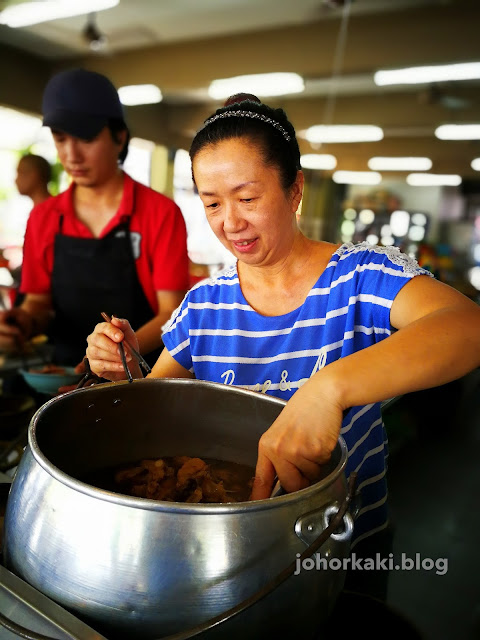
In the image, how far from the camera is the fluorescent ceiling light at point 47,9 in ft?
16.1

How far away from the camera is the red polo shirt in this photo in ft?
6.57

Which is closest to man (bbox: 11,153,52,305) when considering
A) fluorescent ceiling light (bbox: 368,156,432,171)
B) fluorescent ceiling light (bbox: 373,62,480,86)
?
fluorescent ceiling light (bbox: 373,62,480,86)

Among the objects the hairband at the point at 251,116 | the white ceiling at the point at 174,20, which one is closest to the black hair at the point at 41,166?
the hairband at the point at 251,116

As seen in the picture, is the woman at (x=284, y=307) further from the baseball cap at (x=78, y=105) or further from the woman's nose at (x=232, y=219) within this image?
the baseball cap at (x=78, y=105)

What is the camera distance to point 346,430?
44.5 inches

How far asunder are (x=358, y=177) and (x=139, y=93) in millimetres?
8938

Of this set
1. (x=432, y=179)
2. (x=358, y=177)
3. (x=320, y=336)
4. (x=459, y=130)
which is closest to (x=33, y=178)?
(x=320, y=336)

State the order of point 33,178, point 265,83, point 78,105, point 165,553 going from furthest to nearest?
point 265,83 < point 33,178 < point 78,105 < point 165,553

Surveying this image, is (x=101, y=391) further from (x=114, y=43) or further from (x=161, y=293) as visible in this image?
(x=114, y=43)

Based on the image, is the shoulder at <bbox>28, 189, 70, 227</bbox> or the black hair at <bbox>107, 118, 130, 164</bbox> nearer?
the black hair at <bbox>107, 118, 130, 164</bbox>

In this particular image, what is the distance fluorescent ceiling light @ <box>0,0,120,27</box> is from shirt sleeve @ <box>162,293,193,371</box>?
463cm

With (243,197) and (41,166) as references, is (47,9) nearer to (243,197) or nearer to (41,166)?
(41,166)

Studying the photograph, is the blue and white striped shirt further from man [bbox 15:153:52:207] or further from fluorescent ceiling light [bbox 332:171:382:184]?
fluorescent ceiling light [bbox 332:171:382:184]

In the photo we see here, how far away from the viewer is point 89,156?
1911mm
